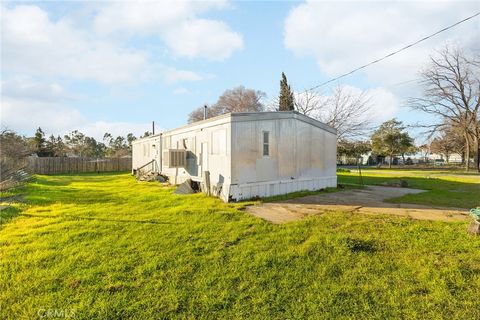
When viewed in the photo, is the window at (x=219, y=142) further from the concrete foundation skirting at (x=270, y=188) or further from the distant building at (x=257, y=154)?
the concrete foundation skirting at (x=270, y=188)

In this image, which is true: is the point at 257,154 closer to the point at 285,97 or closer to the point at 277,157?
the point at 277,157

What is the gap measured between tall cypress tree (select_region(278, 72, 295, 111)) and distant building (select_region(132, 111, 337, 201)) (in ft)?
45.6

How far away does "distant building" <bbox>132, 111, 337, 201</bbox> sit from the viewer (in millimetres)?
7703

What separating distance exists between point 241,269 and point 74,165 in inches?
942

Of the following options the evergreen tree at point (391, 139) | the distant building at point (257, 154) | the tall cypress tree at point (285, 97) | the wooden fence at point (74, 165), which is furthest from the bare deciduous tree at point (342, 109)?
the wooden fence at point (74, 165)

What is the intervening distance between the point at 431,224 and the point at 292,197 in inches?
147

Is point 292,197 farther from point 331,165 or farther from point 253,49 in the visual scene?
point 253,49

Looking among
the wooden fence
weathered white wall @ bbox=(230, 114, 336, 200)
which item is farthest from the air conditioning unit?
the wooden fence

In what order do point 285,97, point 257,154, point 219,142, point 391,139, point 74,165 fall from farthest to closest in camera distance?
point 391,139, point 285,97, point 74,165, point 219,142, point 257,154

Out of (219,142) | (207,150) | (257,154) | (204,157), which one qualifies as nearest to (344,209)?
(257,154)

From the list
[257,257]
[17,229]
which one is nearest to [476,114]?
[257,257]

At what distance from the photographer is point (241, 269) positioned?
3402 millimetres

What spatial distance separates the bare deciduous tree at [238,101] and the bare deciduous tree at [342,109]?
13.0 meters

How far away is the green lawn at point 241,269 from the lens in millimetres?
2684
